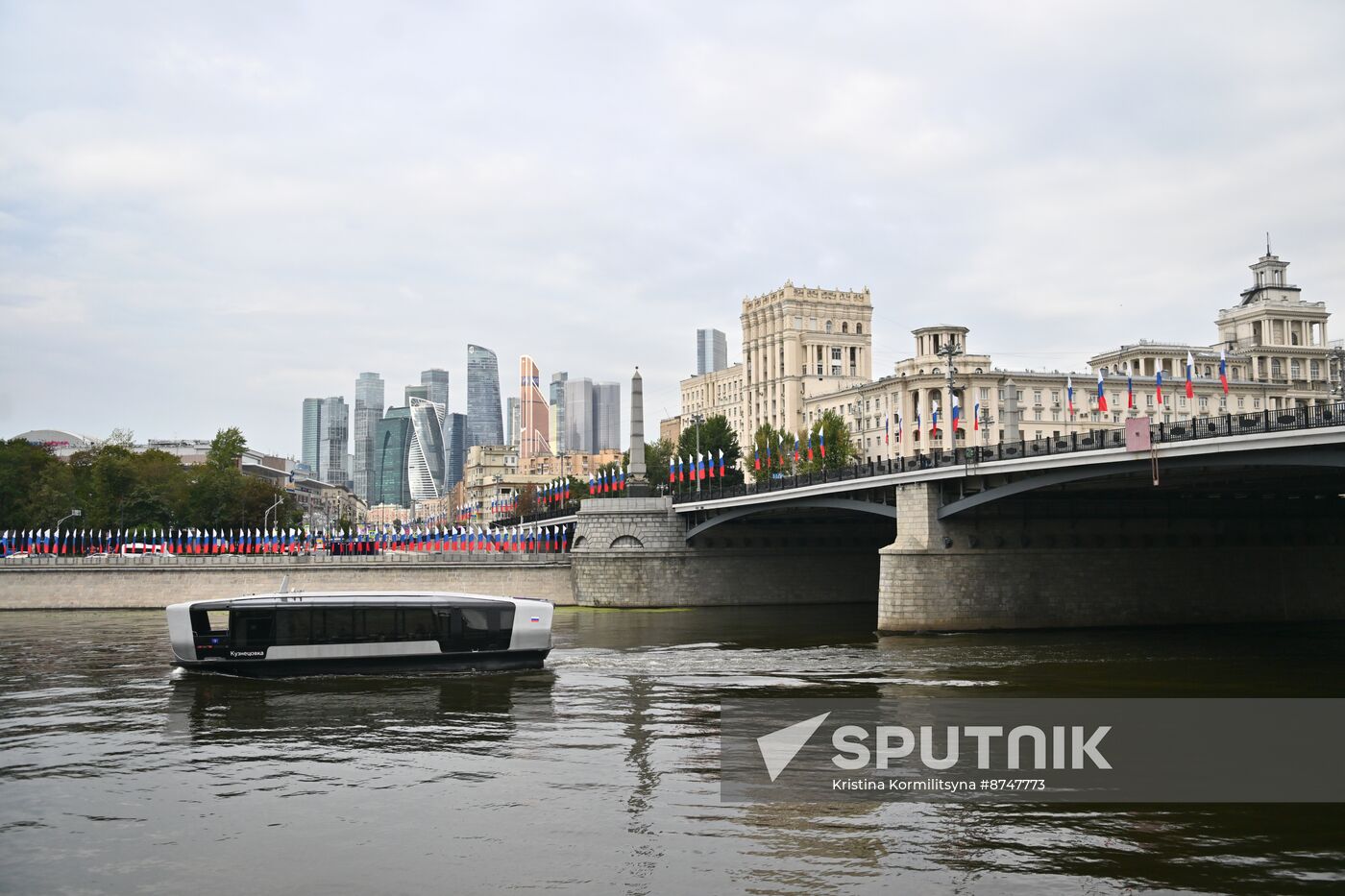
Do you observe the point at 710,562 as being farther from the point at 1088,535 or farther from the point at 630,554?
the point at 1088,535

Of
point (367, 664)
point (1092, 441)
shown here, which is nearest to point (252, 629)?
point (367, 664)

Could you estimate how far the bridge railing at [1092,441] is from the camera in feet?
129

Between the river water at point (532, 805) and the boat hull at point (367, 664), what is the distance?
0.48 meters

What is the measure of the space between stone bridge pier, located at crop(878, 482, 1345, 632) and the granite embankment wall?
3642cm

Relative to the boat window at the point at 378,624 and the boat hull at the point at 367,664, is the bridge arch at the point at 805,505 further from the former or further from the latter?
the boat window at the point at 378,624

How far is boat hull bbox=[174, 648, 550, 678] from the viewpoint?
40.9 meters

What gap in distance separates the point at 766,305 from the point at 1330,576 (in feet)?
371

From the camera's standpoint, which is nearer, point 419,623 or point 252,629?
point 252,629

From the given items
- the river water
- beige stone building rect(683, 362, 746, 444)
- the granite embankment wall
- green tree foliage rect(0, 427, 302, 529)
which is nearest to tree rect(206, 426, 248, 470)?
green tree foliage rect(0, 427, 302, 529)

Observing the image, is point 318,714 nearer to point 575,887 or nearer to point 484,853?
point 484,853

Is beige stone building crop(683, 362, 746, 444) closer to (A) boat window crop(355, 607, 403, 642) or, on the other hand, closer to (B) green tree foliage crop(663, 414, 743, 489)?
(B) green tree foliage crop(663, 414, 743, 489)

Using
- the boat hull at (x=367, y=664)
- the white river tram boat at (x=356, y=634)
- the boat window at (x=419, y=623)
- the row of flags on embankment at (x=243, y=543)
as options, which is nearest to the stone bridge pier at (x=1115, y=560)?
the boat hull at (x=367, y=664)

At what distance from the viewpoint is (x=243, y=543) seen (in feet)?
298

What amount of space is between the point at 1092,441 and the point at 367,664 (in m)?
29.7
